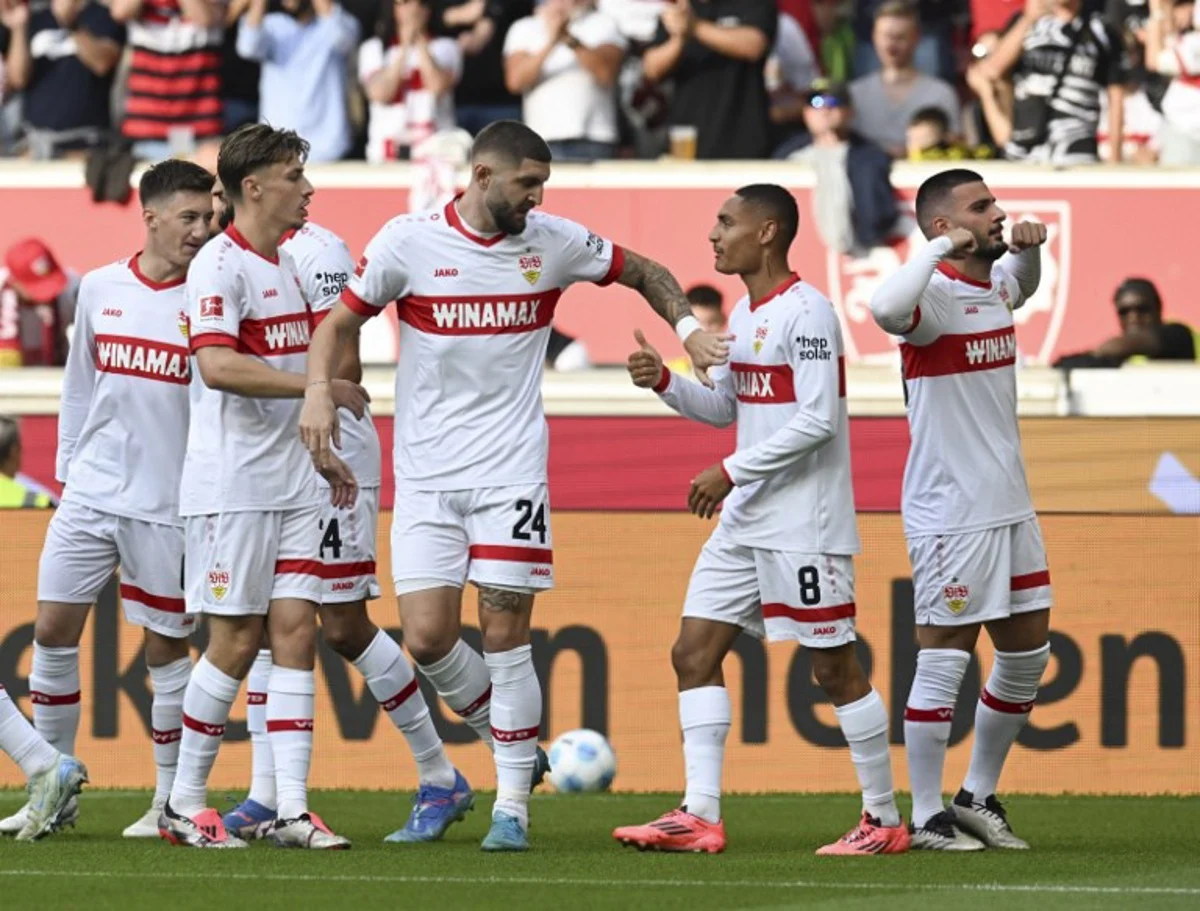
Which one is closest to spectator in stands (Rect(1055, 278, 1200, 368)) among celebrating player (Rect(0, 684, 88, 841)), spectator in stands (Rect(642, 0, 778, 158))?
spectator in stands (Rect(642, 0, 778, 158))

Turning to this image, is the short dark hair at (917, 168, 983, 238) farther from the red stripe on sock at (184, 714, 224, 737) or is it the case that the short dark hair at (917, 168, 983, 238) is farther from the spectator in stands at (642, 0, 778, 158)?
the spectator in stands at (642, 0, 778, 158)

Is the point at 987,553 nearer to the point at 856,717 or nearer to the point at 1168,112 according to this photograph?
the point at 856,717

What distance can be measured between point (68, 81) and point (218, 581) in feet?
28.4

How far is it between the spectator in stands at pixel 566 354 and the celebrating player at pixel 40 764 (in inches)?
202

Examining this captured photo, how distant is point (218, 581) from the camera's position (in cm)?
831

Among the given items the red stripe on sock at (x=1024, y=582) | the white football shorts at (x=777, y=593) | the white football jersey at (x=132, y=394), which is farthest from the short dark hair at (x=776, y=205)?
the white football jersey at (x=132, y=394)

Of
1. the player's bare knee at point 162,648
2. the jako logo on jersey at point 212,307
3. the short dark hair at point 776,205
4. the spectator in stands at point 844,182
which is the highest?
the spectator in stands at point 844,182

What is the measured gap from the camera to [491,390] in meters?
8.38

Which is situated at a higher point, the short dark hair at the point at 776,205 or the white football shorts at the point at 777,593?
the short dark hair at the point at 776,205

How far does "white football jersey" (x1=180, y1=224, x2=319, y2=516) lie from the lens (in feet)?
27.2

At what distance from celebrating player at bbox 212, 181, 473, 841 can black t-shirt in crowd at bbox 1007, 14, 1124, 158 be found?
7011mm

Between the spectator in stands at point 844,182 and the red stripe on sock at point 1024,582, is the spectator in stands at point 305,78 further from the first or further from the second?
the red stripe on sock at point 1024,582

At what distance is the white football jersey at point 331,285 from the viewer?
8992 millimetres

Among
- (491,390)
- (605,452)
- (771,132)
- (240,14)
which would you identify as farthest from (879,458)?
(240,14)
